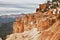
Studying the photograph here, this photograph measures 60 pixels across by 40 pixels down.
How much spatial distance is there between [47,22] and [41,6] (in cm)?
4005

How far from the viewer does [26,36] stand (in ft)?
77.4

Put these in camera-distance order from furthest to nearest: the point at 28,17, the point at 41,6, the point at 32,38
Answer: the point at 41,6
the point at 28,17
the point at 32,38

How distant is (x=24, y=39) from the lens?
23.0 metres

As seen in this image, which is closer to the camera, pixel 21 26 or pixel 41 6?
pixel 21 26

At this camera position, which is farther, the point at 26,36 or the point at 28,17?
the point at 28,17

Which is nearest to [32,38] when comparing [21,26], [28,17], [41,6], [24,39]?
[24,39]

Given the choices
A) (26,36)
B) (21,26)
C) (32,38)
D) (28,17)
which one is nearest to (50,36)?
(32,38)

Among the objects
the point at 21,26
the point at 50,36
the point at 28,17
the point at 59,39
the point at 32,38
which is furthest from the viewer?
the point at 21,26

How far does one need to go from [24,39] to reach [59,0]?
148 feet

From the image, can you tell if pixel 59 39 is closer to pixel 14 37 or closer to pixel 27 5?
pixel 14 37

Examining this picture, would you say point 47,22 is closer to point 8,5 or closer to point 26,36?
point 26,36

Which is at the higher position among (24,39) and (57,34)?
(57,34)

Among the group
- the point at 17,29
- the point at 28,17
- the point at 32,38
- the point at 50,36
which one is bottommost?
the point at 17,29

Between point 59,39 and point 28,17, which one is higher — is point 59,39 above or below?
above
